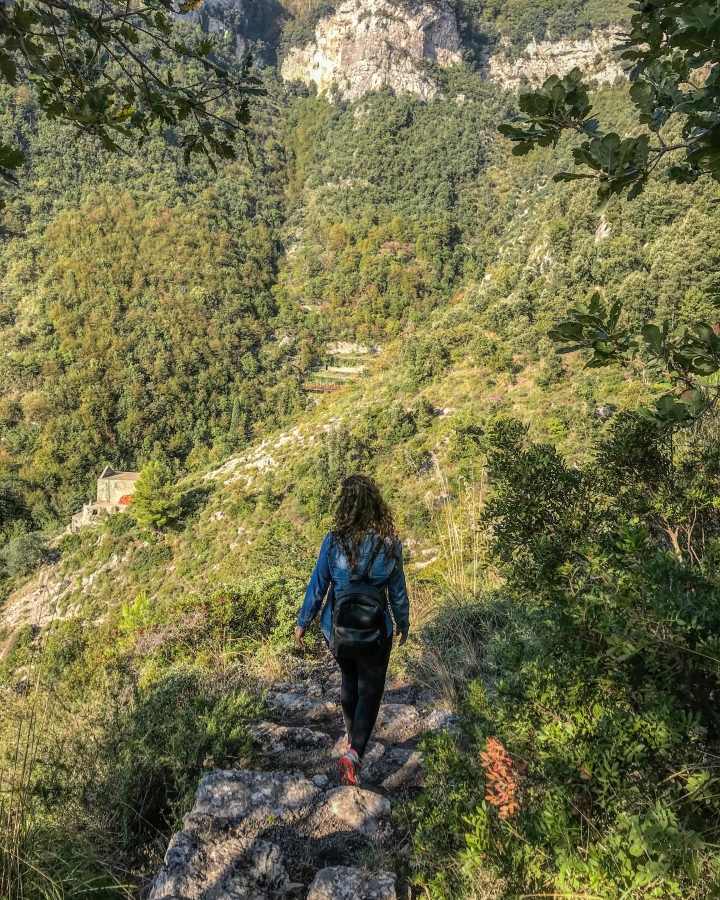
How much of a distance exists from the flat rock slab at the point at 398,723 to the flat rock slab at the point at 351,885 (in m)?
1.03

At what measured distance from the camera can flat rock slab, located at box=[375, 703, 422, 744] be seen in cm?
252

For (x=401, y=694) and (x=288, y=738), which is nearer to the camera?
(x=288, y=738)

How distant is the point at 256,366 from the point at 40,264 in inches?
1204

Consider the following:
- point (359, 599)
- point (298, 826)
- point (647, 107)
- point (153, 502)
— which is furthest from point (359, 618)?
point (153, 502)

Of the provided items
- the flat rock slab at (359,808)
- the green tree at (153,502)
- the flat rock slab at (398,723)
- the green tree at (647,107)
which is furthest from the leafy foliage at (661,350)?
the green tree at (153,502)

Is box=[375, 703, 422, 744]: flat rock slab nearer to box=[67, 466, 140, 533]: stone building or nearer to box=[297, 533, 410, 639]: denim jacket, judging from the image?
box=[297, 533, 410, 639]: denim jacket

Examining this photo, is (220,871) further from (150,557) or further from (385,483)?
(150,557)

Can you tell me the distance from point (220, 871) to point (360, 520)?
4.09ft

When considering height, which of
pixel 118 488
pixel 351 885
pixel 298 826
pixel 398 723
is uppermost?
pixel 351 885

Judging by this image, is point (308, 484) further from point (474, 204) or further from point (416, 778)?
point (474, 204)

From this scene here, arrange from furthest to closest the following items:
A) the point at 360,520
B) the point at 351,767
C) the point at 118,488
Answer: the point at 118,488
the point at 360,520
the point at 351,767

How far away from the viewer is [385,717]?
2678 millimetres

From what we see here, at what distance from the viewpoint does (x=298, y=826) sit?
1787mm

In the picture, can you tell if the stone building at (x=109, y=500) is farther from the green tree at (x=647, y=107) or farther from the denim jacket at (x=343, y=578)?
the green tree at (x=647, y=107)
